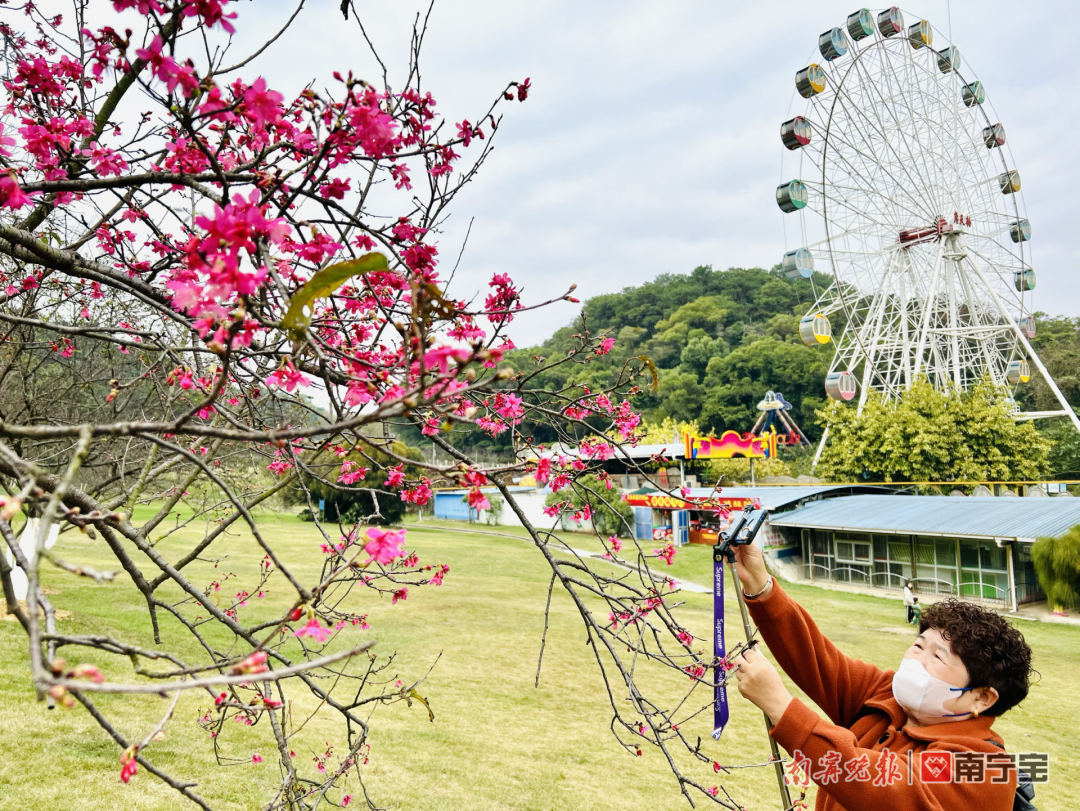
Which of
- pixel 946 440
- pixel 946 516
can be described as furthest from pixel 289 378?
pixel 946 440

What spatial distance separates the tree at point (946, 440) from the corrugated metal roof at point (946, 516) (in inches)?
119

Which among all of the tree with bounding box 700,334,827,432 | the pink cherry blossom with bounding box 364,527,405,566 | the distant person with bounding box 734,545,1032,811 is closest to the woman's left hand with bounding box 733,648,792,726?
the distant person with bounding box 734,545,1032,811

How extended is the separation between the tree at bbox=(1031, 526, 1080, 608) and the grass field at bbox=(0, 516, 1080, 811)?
715mm

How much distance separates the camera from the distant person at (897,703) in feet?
4.73

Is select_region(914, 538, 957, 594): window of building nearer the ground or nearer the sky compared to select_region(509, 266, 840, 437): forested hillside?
nearer the ground

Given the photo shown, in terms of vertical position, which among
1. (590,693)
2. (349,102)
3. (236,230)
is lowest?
(590,693)

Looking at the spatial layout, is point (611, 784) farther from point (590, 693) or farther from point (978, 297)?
point (978, 297)

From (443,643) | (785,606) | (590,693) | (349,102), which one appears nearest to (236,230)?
(349,102)

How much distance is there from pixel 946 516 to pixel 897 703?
1500 cm

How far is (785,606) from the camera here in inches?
72.9

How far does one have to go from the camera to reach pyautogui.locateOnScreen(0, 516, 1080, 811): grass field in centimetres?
473

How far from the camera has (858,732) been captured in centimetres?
180

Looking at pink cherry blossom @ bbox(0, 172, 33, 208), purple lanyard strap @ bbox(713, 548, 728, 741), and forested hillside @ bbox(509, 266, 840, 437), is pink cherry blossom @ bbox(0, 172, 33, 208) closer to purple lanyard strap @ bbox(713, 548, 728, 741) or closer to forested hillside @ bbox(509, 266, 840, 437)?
purple lanyard strap @ bbox(713, 548, 728, 741)

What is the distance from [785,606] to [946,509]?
1584 cm
